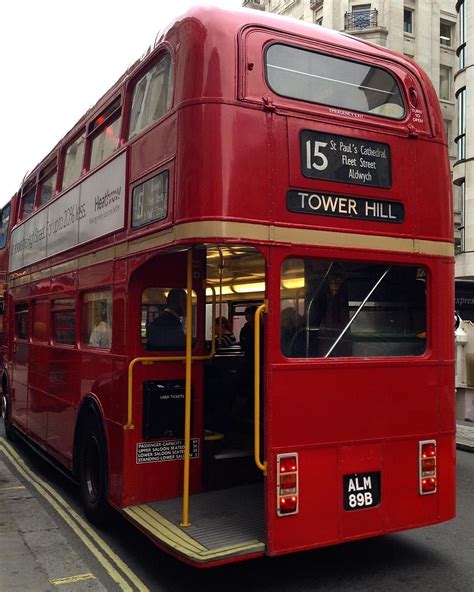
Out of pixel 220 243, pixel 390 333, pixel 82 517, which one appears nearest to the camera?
pixel 220 243

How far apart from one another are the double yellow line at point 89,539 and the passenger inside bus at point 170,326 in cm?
181

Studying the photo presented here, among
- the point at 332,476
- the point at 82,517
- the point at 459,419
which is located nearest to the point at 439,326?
the point at 332,476

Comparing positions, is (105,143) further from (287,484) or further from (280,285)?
(287,484)

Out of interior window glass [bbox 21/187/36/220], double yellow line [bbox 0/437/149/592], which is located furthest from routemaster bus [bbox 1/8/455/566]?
interior window glass [bbox 21/187/36/220]

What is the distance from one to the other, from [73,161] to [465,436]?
8359mm

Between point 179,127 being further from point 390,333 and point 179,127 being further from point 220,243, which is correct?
point 390,333

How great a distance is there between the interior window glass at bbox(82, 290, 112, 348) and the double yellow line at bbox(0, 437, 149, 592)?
5.84ft

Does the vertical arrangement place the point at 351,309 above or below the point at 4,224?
below

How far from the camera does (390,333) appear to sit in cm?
508

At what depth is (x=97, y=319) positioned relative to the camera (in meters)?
6.47

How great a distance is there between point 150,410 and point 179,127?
2.36 metres

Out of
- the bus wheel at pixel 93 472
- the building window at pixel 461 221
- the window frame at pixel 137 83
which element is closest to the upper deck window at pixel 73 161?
the window frame at pixel 137 83

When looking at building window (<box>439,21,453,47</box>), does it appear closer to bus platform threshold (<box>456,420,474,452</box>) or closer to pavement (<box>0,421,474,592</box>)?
bus platform threshold (<box>456,420,474,452</box>)

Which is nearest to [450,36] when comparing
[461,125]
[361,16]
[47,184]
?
[361,16]
